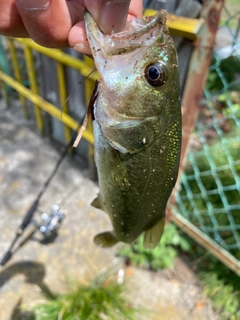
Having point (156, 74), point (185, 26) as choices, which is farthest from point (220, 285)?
point (156, 74)

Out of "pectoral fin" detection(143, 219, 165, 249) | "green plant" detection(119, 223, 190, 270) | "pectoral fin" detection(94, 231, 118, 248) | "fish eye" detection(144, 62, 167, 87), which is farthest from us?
"green plant" detection(119, 223, 190, 270)

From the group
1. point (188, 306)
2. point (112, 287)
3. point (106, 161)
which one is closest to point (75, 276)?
point (112, 287)

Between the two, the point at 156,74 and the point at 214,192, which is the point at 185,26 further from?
the point at 214,192

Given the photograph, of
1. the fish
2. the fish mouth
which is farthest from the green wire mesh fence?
the fish mouth

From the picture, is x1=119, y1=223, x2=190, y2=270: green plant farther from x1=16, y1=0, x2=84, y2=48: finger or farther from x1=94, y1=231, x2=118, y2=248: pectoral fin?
x1=16, y1=0, x2=84, y2=48: finger

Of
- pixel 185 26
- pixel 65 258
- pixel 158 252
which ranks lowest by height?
pixel 65 258

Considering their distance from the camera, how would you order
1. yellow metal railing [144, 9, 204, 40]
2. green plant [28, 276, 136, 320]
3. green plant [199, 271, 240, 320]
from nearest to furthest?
yellow metal railing [144, 9, 204, 40] < green plant [28, 276, 136, 320] < green plant [199, 271, 240, 320]
